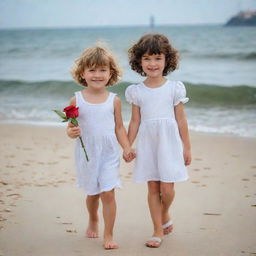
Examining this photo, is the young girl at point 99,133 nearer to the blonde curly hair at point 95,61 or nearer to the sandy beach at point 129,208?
the blonde curly hair at point 95,61

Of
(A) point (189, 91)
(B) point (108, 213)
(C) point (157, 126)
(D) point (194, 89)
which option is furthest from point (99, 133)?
(D) point (194, 89)

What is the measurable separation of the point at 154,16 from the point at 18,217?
1668 inches

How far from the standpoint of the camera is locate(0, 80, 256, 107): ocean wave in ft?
35.9

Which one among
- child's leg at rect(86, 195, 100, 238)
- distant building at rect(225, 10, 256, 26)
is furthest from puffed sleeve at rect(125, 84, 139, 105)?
distant building at rect(225, 10, 256, 26)

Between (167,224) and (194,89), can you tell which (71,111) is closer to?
(167,224)

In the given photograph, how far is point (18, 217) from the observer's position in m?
3.92

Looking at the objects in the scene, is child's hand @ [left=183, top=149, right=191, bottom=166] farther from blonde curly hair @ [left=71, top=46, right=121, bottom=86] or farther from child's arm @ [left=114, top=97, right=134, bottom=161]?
blonde curly hair @ [left=71, top=46, right=121, bottom=86]

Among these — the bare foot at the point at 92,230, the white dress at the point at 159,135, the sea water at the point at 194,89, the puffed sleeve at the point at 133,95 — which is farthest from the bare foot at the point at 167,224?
the sea water at the point at 194,89

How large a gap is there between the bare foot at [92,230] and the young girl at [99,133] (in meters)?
0.23

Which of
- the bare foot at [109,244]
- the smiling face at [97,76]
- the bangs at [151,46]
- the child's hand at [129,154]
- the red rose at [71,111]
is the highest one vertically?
the bangs at [151,46]

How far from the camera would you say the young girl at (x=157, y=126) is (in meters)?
3.38

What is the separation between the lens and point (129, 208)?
4203 mm

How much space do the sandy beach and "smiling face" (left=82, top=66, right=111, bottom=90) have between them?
1.22m

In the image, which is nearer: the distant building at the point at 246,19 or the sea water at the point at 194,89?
the sea water at the point at 194,89
